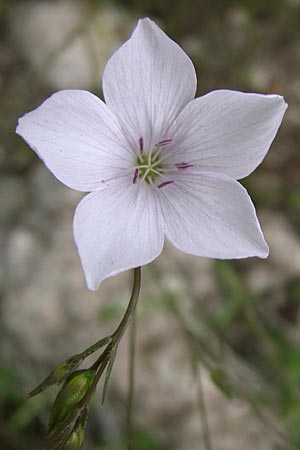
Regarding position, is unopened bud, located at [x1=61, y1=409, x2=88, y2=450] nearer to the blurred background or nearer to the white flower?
the white flower

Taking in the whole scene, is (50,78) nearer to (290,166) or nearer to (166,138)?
(290,166)

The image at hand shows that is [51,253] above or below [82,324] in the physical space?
above

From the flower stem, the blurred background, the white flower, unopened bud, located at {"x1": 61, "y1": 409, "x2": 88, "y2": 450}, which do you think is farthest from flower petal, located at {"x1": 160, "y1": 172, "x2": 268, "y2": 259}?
the blurred background

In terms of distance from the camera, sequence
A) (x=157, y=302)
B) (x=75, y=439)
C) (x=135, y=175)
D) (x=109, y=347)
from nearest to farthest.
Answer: (x=75, y=439)
(x=109, y=347)
(x=135, y=175)
(x=157, y=302)

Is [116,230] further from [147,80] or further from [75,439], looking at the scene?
[75,439]

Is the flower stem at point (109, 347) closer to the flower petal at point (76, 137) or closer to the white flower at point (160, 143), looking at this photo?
the white flower at point (160, 143)

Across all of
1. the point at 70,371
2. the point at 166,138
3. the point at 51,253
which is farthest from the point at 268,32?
the point at 70,371

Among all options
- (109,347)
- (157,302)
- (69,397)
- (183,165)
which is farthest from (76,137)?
(157,302)
